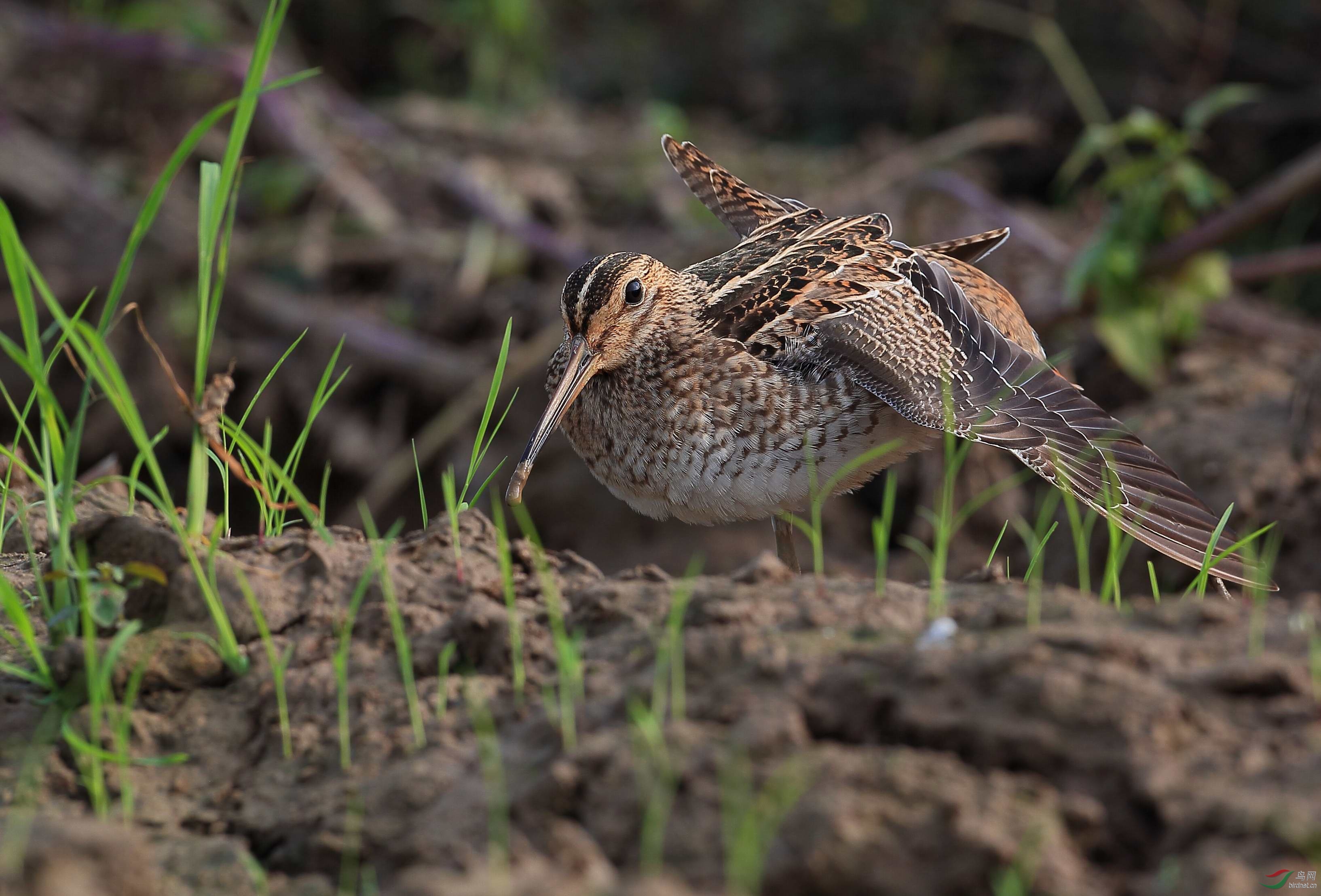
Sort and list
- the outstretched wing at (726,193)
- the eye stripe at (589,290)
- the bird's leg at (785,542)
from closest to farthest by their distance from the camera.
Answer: the eye stripe at (589,290) < the bird's leg at (785,542) < the outstretched wing at (726,193)

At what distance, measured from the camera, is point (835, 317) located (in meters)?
4.20

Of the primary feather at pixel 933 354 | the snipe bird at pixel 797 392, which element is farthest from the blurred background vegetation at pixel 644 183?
the snipe bird at pixel 797 392

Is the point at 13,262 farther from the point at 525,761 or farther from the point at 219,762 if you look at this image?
the point at 525,761

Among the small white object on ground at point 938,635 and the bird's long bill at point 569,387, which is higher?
the small white object on ground at point 938,635

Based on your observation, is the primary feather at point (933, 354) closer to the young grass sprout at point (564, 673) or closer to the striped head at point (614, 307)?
the striped head at point (614, 307)

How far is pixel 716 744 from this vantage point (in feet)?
6.80

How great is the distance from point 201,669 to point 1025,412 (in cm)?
262

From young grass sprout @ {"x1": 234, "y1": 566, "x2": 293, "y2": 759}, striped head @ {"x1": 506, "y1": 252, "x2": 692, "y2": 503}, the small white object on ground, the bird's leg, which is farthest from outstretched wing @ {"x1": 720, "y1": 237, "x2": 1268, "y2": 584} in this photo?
young grass sprout @ {"x1": 234, "y1": 566, "x2": 293, "y2": 759}

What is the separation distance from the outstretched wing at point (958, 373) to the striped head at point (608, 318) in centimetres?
23

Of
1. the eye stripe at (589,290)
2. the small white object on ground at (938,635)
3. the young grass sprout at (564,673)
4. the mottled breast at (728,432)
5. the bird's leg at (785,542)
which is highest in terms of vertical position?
the eye stripe at (589,290)

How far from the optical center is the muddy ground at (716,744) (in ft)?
6.14

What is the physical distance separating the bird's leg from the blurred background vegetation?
1.96 m

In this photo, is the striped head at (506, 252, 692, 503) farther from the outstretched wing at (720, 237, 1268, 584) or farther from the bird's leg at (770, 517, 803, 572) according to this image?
the bird's leg at (770, 517, 803, 572)

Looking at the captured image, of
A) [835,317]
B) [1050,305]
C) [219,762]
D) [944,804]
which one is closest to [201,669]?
[219,762]
